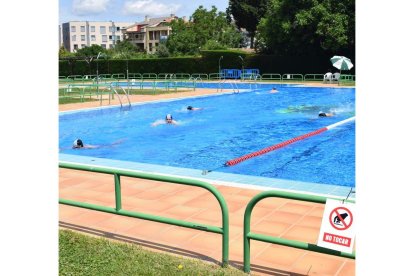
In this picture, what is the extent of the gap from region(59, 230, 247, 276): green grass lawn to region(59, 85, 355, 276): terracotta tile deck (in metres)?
0.23

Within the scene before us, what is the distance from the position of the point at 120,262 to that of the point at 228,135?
10.6m

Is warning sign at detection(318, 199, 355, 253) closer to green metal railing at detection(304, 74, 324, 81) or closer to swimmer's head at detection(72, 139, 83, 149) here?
swimmer's head at detection(72, 139, 83, 149)

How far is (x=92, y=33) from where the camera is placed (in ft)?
421

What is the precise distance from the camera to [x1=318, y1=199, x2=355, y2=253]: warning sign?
11.1ft

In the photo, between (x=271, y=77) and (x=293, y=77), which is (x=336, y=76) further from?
(x=271, y=77)

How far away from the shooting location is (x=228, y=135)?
14.7 meters

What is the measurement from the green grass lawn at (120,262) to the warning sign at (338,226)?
2.98 ft

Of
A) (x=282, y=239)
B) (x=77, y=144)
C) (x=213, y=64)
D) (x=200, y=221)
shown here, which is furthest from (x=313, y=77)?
(x=282, y=239)

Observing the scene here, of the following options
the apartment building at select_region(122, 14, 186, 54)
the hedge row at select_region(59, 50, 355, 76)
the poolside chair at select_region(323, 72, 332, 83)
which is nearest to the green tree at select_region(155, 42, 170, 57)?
the hedge row at select_region(59, 50, 355, 76)
